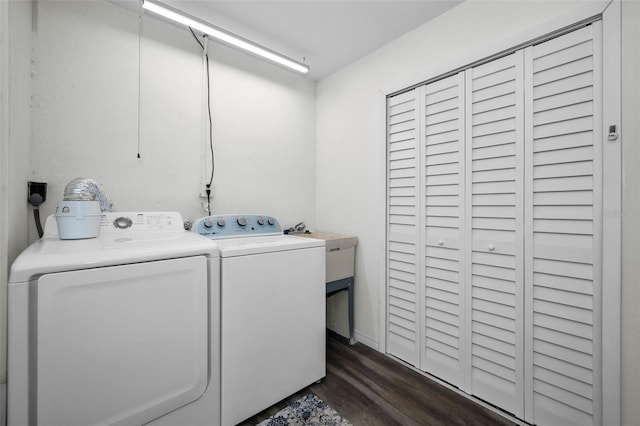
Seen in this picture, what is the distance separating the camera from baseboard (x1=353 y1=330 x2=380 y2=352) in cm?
221

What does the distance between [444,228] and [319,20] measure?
1663 millimetres

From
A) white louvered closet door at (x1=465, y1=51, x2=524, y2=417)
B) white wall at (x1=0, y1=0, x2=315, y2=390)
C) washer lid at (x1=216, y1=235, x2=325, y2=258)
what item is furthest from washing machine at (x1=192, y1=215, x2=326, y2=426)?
white louvered closet door at (x1=465, y1=51, x2=524, y2=417)

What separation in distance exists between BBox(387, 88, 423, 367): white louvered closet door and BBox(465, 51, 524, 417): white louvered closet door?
355 millimetres

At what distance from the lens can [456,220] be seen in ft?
5.69

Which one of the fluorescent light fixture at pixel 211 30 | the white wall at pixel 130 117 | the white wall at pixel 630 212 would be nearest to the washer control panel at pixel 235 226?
the white wall at pixel 130 117

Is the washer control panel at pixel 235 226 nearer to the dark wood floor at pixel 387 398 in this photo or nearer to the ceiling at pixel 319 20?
the dark wood floor at pixel 387 398

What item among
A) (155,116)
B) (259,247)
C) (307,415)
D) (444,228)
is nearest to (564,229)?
(444,228)

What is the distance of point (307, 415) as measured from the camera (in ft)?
4.94

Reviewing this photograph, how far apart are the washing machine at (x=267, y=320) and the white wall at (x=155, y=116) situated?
0.52 metres

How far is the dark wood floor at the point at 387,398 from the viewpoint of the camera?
1.48 meters

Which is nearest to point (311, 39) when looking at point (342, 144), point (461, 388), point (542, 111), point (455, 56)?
point (342, 144)

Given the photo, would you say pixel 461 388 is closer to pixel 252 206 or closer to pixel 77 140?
pixel 252 206

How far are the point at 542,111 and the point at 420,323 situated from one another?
1471mm

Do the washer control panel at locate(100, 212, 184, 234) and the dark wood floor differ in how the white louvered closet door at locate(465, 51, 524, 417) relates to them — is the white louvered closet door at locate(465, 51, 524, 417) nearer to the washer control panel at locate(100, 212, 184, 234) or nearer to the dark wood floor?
the dark wood floor
